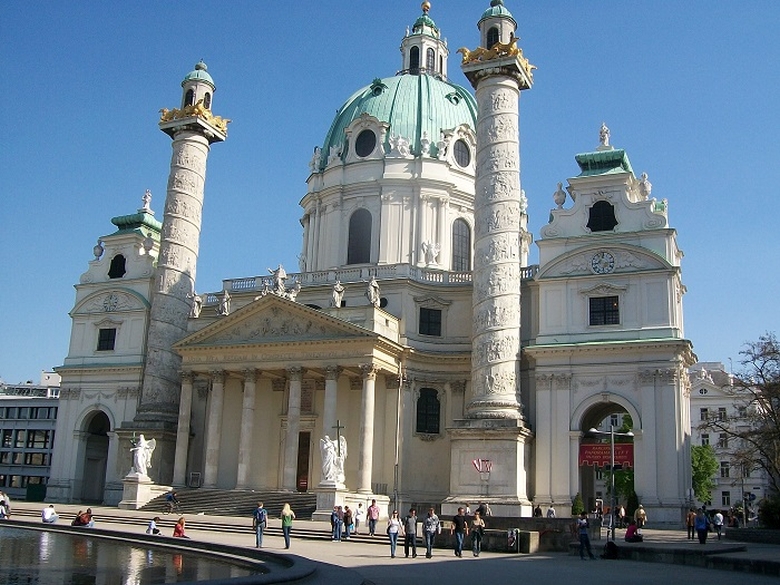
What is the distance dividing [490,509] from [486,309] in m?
9.02

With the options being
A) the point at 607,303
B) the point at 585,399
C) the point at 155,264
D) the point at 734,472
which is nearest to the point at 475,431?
the point at 585,399

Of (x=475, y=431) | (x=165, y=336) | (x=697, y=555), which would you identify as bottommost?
(x=697, y=555)

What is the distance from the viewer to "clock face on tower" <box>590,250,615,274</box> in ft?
137

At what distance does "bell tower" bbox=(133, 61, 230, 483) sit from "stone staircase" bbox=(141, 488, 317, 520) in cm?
529

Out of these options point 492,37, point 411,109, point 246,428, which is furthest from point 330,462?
point 411,109

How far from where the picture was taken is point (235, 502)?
41188mm

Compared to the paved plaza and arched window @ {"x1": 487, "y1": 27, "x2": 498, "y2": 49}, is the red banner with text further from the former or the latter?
arched window @ {"x1": 487, "y1": 27, "x2": 498, "y2": 49}

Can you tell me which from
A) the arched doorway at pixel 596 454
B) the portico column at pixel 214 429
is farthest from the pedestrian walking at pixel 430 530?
the portico column at pixel 214 429

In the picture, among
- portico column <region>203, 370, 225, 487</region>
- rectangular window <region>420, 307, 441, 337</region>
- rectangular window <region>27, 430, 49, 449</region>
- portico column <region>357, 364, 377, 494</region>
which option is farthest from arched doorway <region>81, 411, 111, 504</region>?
rectangular window <region>27, 430, 49, 449</region>

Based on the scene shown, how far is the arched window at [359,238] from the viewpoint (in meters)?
52.8

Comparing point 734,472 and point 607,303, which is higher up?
point 607,303

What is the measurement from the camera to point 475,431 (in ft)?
126

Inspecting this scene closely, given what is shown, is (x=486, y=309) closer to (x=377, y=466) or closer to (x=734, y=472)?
(x=377, y=466)

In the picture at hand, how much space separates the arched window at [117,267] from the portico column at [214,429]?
13312 millimetres
